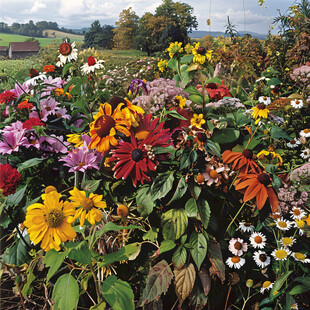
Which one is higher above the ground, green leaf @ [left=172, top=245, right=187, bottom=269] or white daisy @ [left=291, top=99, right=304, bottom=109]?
white daisy @ [left=291, top=99, right=304, bottom=109]

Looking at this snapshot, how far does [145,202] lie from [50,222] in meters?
0.43

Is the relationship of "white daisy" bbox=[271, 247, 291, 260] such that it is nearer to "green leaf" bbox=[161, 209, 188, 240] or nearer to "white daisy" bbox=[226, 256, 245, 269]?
"white daisy" bbox=[226, 256, 245, 269]

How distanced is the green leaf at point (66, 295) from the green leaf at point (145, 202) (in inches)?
15.9

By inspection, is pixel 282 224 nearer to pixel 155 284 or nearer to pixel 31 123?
pixel 155 284

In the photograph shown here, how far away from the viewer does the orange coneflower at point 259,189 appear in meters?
1.13

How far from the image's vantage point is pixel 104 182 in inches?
58.1

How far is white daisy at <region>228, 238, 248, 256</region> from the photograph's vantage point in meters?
1.32

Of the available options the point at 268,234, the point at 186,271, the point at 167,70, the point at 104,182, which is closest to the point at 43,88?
the point at 104,182

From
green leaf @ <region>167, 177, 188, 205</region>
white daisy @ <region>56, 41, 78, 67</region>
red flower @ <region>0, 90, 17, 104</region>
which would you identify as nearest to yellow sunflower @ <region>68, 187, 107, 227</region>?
green leaf @ <region>167, 177, 188, 205</region>

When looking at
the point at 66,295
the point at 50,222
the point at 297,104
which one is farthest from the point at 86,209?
the point at 297,104

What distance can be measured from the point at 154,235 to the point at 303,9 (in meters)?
3.56

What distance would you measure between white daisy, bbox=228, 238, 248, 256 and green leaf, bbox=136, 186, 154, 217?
41 cm

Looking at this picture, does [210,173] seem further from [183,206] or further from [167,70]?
[167,70]

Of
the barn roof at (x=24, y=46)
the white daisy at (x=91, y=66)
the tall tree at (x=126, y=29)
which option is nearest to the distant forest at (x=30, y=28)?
the barn roof at (x=24, y=46)
